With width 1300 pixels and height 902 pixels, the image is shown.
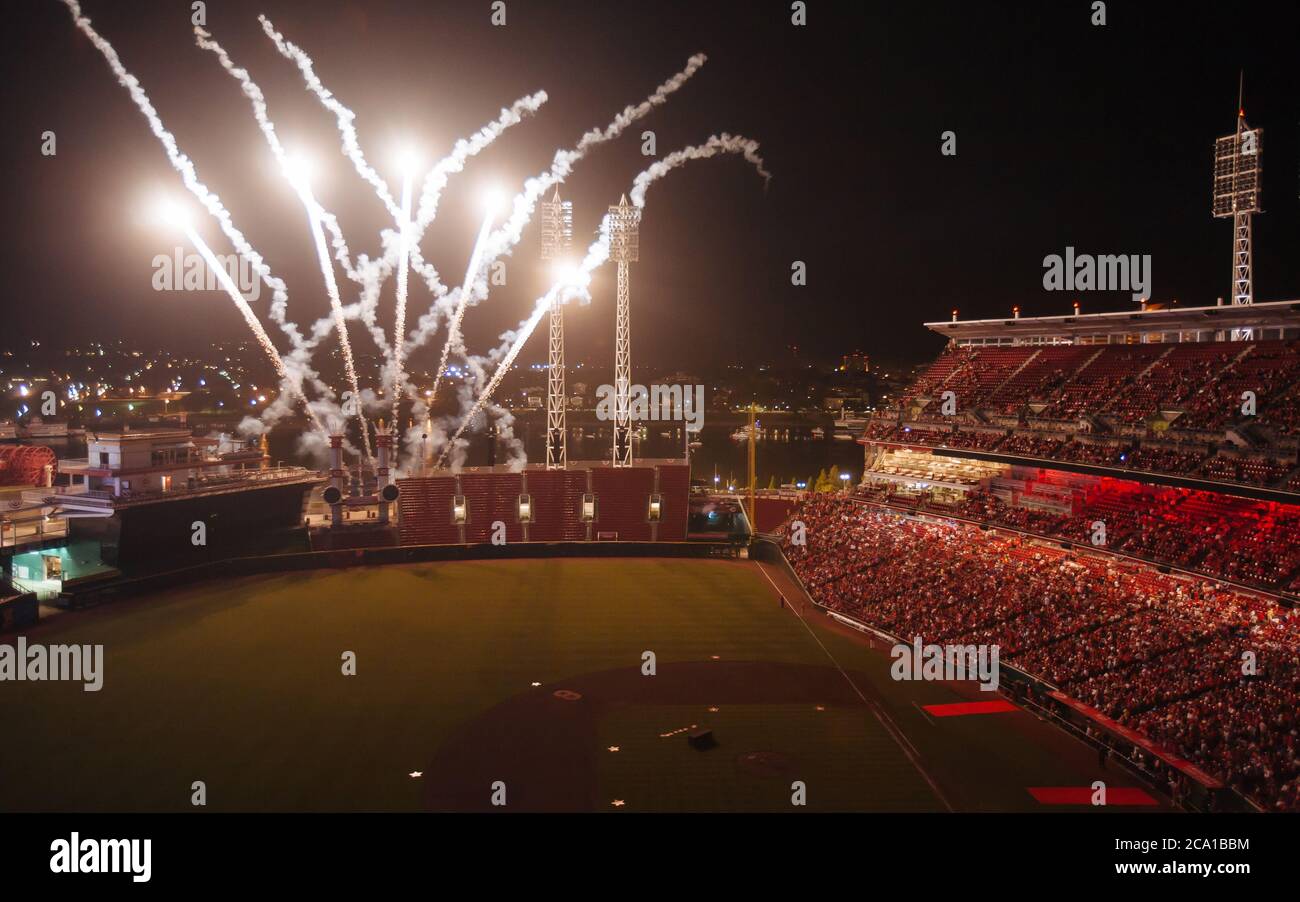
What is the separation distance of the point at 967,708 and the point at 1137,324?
18116 mm

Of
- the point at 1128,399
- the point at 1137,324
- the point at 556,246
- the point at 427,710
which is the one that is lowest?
the point at 427,710

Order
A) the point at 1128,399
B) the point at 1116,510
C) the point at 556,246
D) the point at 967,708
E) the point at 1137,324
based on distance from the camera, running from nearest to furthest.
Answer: the point at 967,708 → the point at 1116,510 → the point at 1128,399 → the point at 1137,324 → the point at 556,246

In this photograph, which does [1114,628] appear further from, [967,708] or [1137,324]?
[1137,324]

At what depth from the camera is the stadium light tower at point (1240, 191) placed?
27.1 metres

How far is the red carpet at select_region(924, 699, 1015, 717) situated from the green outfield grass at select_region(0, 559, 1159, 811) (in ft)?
1.70

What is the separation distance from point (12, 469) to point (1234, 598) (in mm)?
49122

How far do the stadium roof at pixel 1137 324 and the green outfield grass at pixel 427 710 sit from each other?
Result: 16.0m

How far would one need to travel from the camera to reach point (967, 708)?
64.1ft

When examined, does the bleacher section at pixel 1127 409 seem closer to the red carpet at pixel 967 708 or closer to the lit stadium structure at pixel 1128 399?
the lit stadium structure at pixel 1128 399
